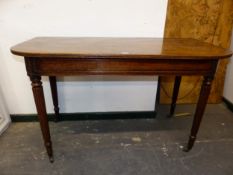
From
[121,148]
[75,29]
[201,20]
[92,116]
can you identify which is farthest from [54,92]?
[201,20]

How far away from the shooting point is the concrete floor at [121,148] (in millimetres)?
1328

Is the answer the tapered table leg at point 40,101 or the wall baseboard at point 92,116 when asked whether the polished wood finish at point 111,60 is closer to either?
the tapered table leg at point 40,101

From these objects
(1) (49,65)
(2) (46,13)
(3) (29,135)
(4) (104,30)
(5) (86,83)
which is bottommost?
(3) (29,135)

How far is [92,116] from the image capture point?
1.86 meters

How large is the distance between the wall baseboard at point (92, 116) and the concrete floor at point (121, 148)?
4cm

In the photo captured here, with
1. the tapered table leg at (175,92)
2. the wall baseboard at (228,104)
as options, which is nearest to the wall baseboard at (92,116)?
the tapered table leg at (175,92)

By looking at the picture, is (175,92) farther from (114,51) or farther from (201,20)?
(114,51)

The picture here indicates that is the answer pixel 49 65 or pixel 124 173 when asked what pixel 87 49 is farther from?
pixel 124 173

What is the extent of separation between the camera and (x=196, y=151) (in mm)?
1508

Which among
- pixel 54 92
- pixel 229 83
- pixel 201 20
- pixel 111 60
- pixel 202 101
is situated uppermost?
pixel 201 20

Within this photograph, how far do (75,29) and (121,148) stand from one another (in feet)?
3.39

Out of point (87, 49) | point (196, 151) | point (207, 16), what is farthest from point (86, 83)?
point (207, 16)

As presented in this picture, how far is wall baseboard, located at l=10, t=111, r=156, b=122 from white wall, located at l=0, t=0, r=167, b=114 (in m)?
0.06

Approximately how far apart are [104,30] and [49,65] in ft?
2.09
